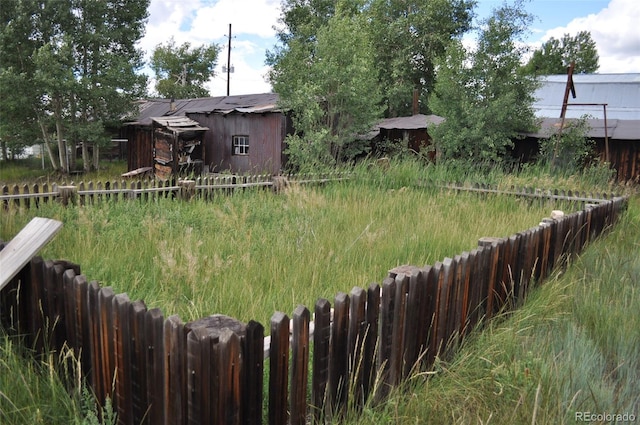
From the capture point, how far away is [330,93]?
15.7m

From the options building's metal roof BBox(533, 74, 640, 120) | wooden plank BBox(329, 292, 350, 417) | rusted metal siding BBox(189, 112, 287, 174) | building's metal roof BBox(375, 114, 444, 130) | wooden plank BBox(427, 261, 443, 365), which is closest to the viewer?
wooden plank BBox(329, 292, 350, 417)

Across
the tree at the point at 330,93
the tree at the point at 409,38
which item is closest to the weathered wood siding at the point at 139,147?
the tree at the point at 330,93

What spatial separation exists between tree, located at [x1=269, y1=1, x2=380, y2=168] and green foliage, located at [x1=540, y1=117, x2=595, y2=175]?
593 cm

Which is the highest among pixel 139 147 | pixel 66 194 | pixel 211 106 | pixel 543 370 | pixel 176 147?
pixel 211 106

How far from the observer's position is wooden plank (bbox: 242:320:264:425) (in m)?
2.00

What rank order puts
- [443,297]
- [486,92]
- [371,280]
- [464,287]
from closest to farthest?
[443,297], [464,287], [371,280], [486,92]

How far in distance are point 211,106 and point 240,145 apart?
4.41 m

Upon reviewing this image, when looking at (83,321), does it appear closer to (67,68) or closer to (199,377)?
(199,377)

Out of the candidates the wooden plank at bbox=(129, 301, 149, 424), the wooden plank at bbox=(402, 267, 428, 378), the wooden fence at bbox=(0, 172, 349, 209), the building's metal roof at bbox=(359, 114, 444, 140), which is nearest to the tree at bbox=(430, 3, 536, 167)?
the building's metal roof at bbox=(359, 114, 444, 140)

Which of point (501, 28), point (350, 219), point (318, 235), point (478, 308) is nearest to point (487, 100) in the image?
point (501, 28)

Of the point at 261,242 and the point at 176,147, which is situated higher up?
the point at 176,147

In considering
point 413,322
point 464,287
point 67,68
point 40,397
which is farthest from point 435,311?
point 67,68

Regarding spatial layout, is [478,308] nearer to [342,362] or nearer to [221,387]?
[342,362]

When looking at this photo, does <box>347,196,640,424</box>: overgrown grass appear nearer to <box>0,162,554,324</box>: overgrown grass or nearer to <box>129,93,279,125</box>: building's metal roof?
<box>0,162,554,324</box>: overgrown grass
